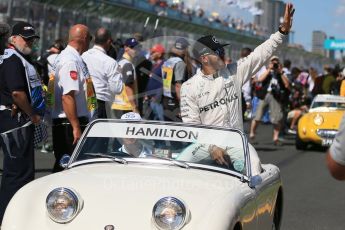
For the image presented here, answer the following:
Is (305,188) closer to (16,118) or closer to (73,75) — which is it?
(73,75)

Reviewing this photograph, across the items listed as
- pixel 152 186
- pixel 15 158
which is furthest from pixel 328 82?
pixel 152 186

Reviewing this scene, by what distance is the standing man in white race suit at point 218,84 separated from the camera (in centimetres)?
759

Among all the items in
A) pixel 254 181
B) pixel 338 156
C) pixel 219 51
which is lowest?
pixel 254 181

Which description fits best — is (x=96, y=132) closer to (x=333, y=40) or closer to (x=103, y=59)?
(x=103, y=59)

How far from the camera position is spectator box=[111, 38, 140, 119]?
34.4ft

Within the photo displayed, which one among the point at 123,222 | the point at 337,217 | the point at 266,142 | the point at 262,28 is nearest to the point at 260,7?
the point at 262,28

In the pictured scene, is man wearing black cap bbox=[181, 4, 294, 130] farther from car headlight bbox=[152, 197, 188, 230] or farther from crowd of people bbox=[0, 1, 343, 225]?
car headlight bbox=[152, 197, 188, 230]

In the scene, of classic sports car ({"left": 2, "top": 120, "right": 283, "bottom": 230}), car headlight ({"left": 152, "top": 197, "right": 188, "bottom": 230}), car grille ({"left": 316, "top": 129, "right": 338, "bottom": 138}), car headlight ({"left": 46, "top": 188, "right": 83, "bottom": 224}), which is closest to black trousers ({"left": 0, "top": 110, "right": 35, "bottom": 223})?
classic sports car ({"left": 2, "top": 120, "right": 283, "bottom": 230})

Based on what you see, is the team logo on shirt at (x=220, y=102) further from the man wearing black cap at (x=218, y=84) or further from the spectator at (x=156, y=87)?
the spectator at (x=156, y=87)

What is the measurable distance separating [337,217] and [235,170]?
10.1 ft

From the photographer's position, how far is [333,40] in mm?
85625

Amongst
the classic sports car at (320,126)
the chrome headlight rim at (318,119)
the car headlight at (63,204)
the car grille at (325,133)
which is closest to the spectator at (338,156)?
the car headlight at (63,204)

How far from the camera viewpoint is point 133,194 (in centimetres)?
560

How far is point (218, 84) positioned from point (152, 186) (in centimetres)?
205
